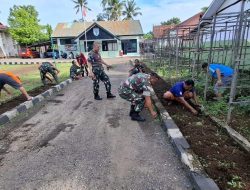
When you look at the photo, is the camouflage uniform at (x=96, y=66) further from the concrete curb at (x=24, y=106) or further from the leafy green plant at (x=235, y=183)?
the leafy green plant at (x=235, y=183)

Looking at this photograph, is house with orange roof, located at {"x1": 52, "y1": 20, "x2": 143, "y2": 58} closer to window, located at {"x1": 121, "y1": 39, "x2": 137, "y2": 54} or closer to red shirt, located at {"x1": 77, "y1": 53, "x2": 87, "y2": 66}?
window, located at {"x1": 121, "y1": 39, "x2": 137, "y2": 54}

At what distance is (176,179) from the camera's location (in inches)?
115

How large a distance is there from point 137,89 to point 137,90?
0.03 metres

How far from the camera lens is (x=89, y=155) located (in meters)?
3.55

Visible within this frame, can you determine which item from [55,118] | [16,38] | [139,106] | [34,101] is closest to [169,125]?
[139,106]

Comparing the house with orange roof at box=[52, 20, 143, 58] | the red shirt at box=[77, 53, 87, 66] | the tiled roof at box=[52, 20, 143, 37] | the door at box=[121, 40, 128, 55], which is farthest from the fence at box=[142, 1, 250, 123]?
the tiled roof at box=[52, 20, 143, 37]

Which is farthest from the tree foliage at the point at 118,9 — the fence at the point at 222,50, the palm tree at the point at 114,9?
the fence at the point at 222,50

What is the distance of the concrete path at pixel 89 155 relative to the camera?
2896 millimetres

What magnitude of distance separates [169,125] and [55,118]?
2736 mm

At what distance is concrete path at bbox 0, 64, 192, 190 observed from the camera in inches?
114

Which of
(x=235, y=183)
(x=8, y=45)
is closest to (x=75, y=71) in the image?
(x=235, y=183)

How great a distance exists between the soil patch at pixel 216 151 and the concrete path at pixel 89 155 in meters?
0.38

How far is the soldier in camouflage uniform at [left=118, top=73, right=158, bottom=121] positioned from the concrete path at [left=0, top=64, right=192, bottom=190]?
13.0 inches

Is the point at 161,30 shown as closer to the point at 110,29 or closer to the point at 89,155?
the point at 110,29
